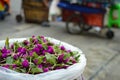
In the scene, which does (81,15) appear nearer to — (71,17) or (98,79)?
(71,17)

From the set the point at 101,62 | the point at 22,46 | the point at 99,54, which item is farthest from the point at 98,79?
the point at 22,46

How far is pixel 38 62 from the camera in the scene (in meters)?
1.83

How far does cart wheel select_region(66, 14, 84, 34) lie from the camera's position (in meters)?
6.52

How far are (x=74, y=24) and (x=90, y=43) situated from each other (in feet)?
3.31

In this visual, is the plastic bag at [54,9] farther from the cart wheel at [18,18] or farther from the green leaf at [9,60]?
the green leaf at [9,60]

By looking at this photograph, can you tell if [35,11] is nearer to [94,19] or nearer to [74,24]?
[74,24]

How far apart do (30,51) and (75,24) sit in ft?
15.8

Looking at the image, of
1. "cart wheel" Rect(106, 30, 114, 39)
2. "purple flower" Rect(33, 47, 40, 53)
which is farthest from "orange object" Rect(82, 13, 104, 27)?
Result: "purple flower" Rect(33, 47, 40, 53)

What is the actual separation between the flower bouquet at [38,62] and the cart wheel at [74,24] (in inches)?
173

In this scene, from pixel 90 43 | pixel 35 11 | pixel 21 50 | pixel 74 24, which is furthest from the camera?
pixel 35 11

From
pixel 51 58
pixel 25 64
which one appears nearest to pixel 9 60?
pixel 25 64

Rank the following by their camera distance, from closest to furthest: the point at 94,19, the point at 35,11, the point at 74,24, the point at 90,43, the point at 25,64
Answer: the point at 25,64
the point at 90,43
the point at 94,19
the point at 74,24
the point at 35,11

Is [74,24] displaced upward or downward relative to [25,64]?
downward

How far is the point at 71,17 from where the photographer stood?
6.59 metres
